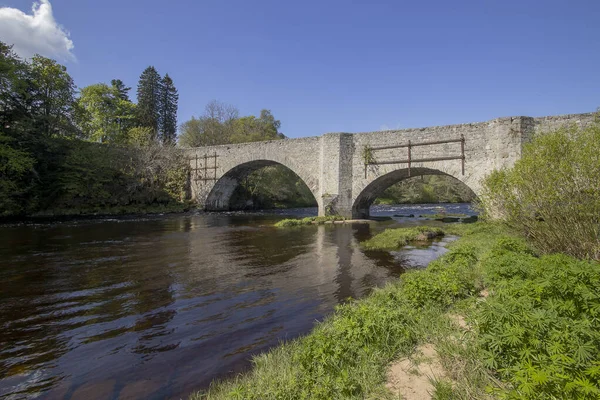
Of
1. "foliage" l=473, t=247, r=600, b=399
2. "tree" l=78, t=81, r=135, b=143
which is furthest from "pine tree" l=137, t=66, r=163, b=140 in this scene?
"foliage" l=473, t=247, r=600, b=399

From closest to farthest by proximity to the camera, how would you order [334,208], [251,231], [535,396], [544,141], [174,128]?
[535,396], [544,141], [251,231], [334,208], [174,128]

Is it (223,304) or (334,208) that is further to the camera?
(334,208)

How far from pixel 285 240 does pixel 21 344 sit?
34.3 feet

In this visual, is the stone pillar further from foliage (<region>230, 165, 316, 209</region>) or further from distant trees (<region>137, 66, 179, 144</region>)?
distant trees (<region>137, 66, 179, 144</region>)

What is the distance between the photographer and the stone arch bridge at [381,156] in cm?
1634

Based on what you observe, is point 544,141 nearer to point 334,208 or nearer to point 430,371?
point 430,371

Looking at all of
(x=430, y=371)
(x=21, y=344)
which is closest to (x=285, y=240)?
(x=21, y=344)

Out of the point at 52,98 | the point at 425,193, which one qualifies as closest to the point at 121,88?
the point at 52,98

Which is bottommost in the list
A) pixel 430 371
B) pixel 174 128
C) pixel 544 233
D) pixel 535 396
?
pixel 430 371

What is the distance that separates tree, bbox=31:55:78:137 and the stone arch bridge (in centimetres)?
1316

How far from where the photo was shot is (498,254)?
21.5ft

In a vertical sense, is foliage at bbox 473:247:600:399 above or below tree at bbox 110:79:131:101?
below

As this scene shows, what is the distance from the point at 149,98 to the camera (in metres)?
52.5

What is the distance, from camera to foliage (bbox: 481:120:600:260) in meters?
6.71
